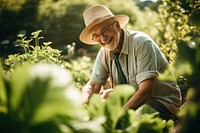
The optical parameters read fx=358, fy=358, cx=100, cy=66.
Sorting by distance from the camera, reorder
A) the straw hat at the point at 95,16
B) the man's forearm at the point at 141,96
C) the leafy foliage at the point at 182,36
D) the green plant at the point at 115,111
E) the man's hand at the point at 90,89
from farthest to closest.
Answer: the man's hand at the point at 90,89 → the straw hat at the point at 95,16 → the man's forearm at the point at 141,96 → the green plant at the point at 115,111 → the leafy foliage at the point at 182,36

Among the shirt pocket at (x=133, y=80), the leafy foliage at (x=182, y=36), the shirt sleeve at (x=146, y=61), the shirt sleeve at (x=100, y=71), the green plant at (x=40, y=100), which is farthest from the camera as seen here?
the shirt sleeve at (x=100, y=71)

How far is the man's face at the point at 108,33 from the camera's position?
338 cm

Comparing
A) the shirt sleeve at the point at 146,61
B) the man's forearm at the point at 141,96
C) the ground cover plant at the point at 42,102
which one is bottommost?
the man's forearm at the point at 141,96

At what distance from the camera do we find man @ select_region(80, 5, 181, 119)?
10.3 ft

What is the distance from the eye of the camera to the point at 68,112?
72cm

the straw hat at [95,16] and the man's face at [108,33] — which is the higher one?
the straw hat at [95,16]

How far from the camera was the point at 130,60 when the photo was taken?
3.39 m

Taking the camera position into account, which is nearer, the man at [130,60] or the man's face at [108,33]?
the man at [130,60]

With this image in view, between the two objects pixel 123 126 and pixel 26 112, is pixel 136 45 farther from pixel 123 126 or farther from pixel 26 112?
pixel 26 112

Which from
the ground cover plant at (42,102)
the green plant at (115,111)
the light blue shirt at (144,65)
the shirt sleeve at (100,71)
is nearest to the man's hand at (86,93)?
the shirt sleeve at (100,71)

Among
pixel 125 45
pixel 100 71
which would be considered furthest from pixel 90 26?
pixel 100 71

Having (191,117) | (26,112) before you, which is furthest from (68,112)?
(191,117)

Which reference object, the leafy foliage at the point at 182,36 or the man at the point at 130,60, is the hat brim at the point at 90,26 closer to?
the man at the point at 130,60

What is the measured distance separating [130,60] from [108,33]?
33cm
